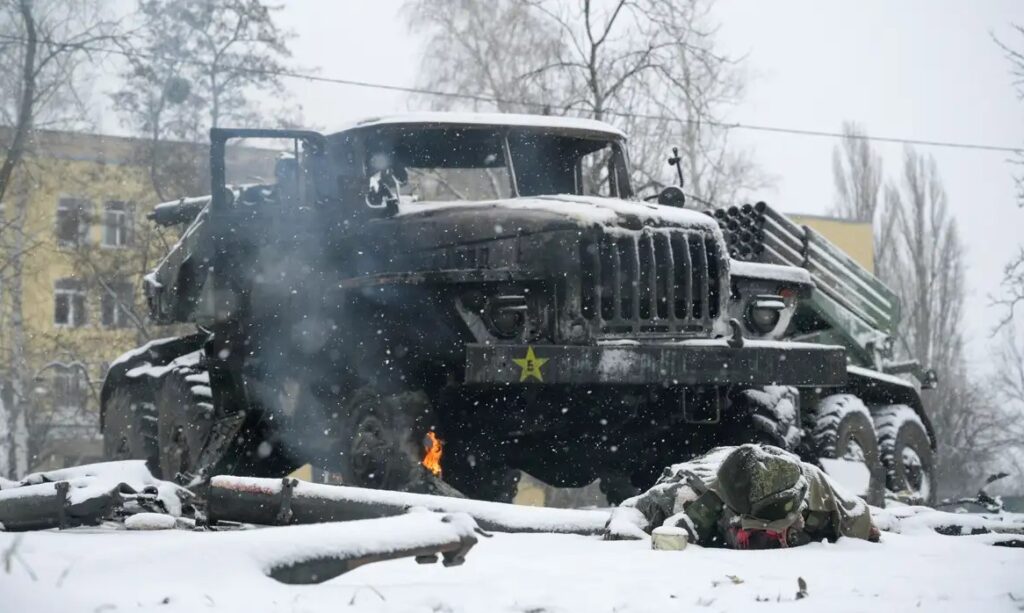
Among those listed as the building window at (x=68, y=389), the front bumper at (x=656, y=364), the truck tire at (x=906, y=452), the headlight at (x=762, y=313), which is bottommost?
the building window at (x=68, y=389)

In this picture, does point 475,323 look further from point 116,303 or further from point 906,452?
point 116,303

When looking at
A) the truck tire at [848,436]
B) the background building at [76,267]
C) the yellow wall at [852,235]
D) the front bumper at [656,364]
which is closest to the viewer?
the front bumper at [656,364]

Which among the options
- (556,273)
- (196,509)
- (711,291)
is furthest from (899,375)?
(196,509)

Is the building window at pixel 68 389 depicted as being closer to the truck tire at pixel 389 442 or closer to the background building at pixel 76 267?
the background building at pixel 76 267

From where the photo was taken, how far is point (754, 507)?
6.13 metres

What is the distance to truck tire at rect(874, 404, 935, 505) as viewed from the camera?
37.8ft

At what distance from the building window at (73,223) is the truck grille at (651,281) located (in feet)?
68.3

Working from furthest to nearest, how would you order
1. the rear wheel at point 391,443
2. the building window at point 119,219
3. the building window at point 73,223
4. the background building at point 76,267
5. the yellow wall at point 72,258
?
1. the building window at point 119,219
2. the building window at point 73,223
3. the yellow wall at point 72,258
4. the background building at point 76,267
5. the rear wheel at point 391,443

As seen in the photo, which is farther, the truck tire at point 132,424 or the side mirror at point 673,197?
the truck tire at point 132,424

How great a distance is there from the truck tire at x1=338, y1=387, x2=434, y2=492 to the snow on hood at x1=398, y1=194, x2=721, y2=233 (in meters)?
1.32

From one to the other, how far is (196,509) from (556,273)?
8.41 ft

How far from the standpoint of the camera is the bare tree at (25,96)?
896 inches

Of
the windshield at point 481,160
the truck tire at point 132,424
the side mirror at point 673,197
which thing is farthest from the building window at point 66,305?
the side mirror at point 673,197

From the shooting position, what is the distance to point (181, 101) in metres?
25.6
